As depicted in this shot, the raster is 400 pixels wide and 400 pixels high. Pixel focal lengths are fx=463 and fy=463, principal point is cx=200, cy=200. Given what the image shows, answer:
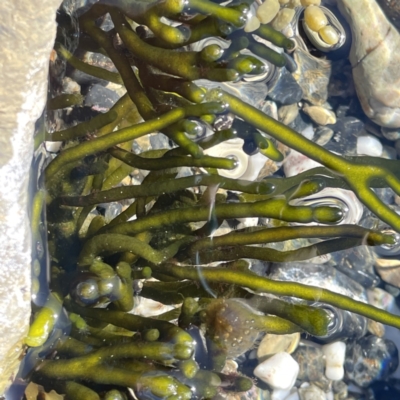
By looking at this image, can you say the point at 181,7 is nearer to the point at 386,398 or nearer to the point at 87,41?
the point at 87,41

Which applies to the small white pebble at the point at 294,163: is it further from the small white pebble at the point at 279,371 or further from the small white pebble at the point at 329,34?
the small white pebble at the point at 279,371

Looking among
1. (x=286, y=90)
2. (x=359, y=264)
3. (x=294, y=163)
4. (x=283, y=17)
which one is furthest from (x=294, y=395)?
(x=283, y=17)

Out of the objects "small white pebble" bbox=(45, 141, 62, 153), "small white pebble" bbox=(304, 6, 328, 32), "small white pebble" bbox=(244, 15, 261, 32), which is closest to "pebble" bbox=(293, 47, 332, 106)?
"small white pebble" bbox=(304, 6, 328, 32)

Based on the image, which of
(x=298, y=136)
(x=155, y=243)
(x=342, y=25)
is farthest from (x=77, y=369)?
(x=342, y=25)

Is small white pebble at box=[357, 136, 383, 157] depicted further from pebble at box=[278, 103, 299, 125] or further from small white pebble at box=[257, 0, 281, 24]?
small white pebble at box=[257, 0, 281, 24]

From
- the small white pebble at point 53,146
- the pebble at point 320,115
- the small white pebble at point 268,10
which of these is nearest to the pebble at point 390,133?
the pebble at point 320,115
